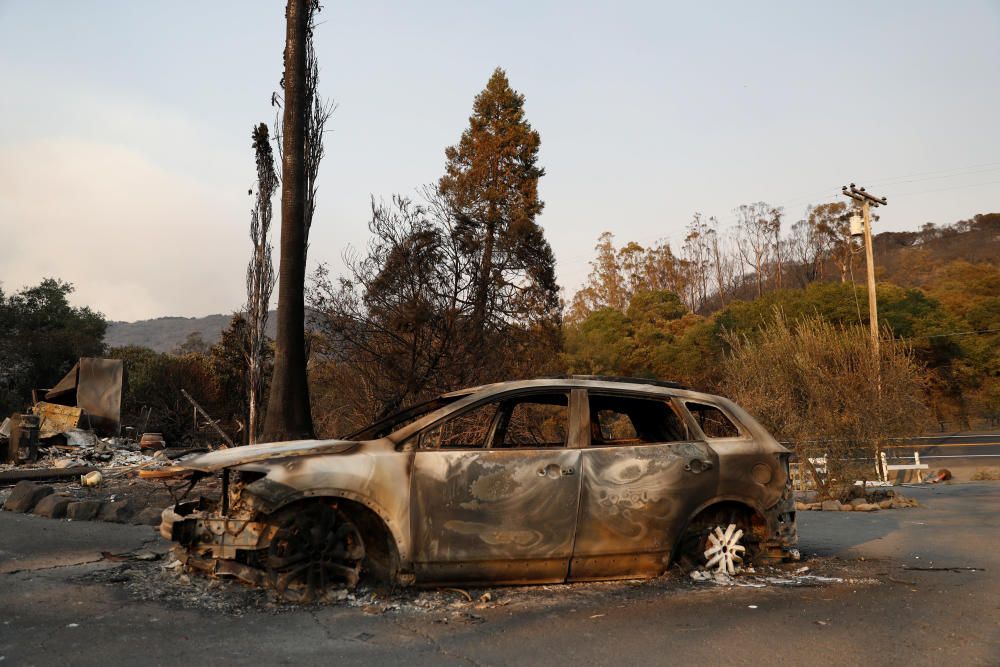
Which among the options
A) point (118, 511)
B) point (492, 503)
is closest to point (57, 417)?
point (118, 511)

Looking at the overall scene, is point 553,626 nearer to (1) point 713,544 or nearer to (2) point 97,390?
(1) point 713,544

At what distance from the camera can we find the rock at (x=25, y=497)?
422 inches

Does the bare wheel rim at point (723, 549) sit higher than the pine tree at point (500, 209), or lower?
lower

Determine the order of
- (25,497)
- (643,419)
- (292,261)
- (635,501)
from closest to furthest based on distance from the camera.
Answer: (635,501) < (643,419) < (25,497) < (292,261)

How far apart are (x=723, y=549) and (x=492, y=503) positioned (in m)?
2.03

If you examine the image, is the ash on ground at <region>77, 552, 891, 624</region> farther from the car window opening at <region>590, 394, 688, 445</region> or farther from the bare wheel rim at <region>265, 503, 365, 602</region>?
the car window opening at <region>590, 394, 688, 445</region>

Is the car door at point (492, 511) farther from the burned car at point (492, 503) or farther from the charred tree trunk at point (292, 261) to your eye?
the charred tree trunk at point (292, 261)

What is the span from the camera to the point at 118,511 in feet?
32.3

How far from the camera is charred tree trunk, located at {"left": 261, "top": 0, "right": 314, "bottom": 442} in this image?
12.5 metres

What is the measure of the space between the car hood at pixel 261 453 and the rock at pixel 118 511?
4.51m

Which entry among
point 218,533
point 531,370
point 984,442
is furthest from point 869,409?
point 984,442

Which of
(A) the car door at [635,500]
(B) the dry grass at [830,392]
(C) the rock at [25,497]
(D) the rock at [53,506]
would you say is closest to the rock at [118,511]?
(D) the rock at [53,506]

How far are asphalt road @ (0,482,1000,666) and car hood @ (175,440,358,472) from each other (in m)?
0.96

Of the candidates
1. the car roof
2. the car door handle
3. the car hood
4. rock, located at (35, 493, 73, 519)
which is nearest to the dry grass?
the car roof
